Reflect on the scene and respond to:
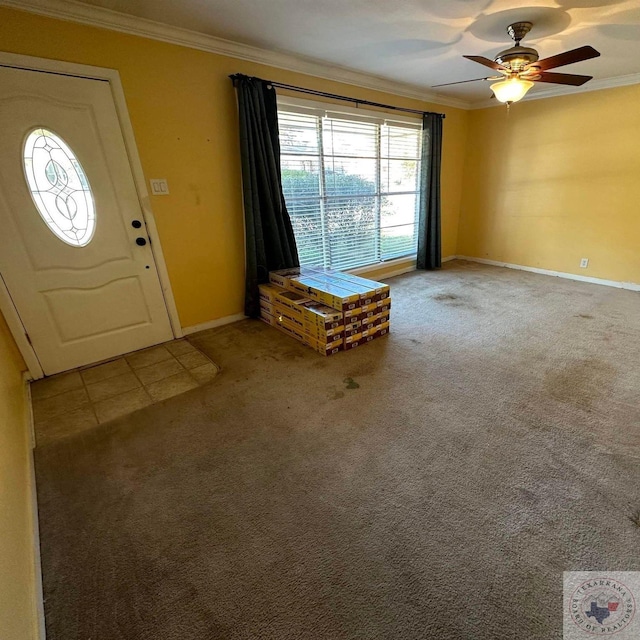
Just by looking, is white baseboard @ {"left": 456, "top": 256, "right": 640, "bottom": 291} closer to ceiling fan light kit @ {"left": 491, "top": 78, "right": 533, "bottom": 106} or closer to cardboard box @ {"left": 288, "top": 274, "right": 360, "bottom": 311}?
ceiling fan light kit @ {"left": 491, "top": 78, "right": 533, "bottom": 106}

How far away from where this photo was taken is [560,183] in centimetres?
439

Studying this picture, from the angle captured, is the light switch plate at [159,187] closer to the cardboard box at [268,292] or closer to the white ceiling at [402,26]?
the white ceiling at [402,26]

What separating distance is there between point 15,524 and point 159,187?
2.44 metres

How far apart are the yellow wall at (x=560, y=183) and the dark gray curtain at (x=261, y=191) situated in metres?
3.59

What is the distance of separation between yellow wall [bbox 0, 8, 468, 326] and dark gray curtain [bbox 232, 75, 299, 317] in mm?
153

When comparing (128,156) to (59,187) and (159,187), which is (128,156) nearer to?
(159,187)

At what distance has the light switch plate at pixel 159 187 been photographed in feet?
8.91

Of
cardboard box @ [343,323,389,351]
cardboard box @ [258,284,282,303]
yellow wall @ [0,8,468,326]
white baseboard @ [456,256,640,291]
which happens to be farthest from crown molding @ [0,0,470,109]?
white baseboard @ [456,256,640,291]

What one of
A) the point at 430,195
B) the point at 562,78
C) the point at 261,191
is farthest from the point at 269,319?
the point at 430,195

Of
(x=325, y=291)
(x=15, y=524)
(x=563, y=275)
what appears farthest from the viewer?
(x=563, y=275)

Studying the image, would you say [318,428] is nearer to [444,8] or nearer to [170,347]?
[170,347]

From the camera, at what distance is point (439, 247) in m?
5.12

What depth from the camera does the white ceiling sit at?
85.6 inches

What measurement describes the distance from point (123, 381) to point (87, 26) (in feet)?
8.16
